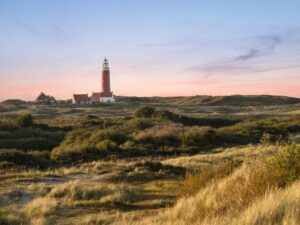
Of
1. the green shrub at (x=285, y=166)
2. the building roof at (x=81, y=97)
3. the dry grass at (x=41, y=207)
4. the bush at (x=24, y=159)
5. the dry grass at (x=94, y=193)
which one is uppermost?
the building roof at (x=81, y=97)

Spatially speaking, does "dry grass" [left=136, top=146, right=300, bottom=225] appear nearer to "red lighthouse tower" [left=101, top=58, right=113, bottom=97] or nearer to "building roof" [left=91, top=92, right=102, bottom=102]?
"red lighthouse tower" [left=101, top=58, right=113, bottom=97]

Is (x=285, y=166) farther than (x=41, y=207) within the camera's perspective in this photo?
No

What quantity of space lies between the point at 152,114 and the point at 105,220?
4805 cm

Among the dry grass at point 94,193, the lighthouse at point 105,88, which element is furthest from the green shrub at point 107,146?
the lighthouse at point 105,88

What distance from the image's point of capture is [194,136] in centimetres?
3719

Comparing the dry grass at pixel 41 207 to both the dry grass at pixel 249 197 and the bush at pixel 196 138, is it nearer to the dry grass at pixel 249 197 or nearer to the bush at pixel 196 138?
the dry grass at pixel 249 197

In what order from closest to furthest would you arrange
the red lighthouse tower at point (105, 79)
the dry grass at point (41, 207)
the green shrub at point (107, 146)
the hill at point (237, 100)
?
1. the dry grass at point (41, 207)
2. the green shrub at point (107, 146)
3. the red lighthouse tower at point (105, 79)
4. the hill at point (237, 100)

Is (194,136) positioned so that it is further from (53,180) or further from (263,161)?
(263,161)

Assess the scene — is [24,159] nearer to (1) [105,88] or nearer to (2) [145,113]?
(2) [145,113]

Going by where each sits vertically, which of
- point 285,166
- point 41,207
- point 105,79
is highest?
point 105,79

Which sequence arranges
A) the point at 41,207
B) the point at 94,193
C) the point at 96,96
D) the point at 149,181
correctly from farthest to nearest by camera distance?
the point at 96,96 → the point at 149,181 → the point at 94,193 → the point at 41,207

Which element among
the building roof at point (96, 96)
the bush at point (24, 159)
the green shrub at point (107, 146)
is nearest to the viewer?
the bush at point (24, 159)

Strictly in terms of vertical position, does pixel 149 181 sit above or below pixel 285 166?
below

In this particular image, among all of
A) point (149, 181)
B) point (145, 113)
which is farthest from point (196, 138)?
point (145, 113)
